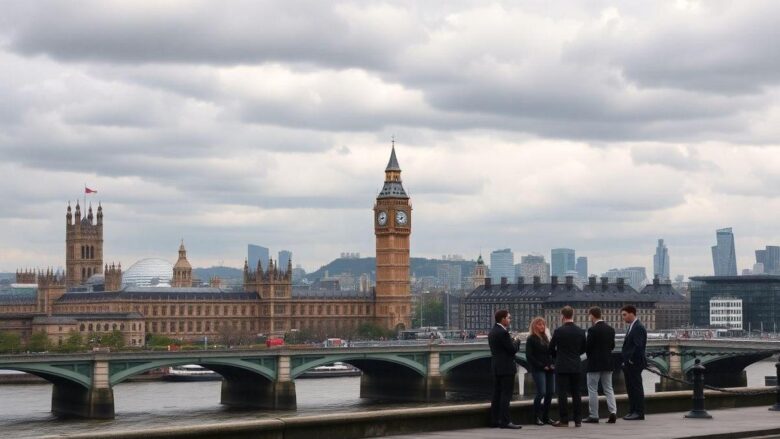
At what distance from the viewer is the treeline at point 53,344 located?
398 ft

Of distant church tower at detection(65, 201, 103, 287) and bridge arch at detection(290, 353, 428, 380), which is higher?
distant church tower at detection(65, 201, 103, 287)

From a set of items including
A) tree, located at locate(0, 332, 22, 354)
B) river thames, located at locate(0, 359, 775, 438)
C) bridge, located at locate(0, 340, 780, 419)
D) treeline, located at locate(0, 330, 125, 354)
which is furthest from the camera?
treeline, located at locate(0, 330, 125, 354)

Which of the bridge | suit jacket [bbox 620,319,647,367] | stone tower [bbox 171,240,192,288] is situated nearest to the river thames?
the bridge

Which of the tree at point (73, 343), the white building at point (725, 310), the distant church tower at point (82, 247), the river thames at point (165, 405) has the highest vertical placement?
the distant church tower at point (82, 247)

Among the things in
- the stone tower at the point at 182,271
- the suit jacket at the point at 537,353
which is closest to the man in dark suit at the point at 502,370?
the suit jacket at the point at 537,353

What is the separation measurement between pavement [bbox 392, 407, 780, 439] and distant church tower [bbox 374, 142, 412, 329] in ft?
424

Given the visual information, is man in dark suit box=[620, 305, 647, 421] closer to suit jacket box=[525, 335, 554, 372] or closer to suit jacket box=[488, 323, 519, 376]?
suit jacket box=[525, 335, 554, 372]

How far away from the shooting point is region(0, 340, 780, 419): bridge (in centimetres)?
6756

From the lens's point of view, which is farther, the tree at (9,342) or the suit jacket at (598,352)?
the tree at (9,342)

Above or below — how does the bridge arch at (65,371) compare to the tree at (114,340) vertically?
below

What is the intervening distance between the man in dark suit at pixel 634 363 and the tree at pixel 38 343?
339 feet

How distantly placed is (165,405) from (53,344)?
61.3 meters

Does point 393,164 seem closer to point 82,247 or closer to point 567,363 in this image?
point 82,247

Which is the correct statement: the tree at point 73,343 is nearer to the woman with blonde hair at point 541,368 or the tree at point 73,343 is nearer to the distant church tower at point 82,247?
the distant church tower at point 82,247
